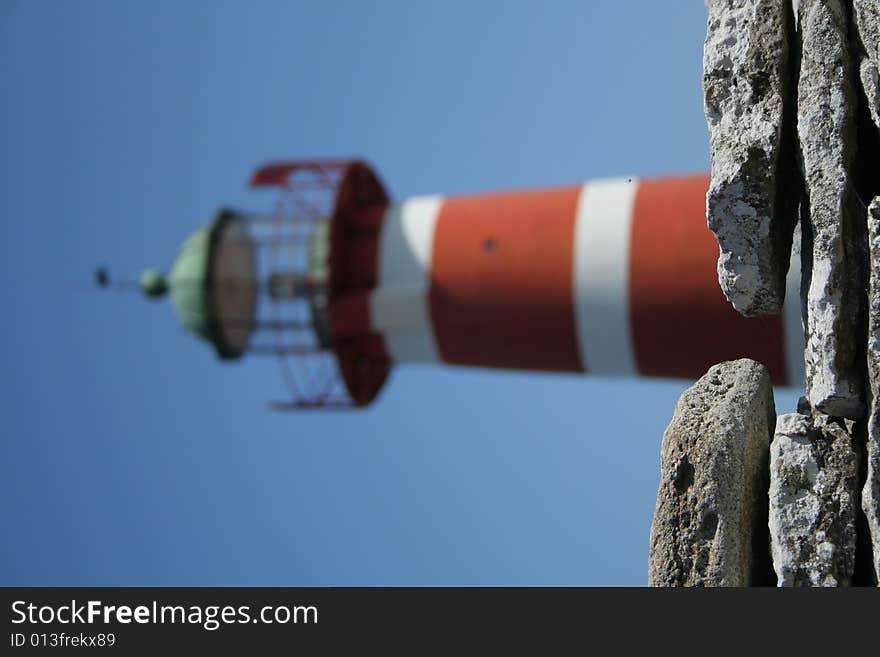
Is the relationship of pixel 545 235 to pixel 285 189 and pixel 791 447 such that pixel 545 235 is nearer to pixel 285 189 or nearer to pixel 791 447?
pixel 285 189

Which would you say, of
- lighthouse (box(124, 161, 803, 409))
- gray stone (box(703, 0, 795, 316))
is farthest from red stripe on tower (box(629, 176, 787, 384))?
gray stone (box(703, 0, 795, 316))

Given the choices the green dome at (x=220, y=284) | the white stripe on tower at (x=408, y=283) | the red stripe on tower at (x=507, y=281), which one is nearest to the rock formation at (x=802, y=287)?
the red stripe on tower at (x=507, y=281)

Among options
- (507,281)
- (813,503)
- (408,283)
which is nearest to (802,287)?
(813,503)

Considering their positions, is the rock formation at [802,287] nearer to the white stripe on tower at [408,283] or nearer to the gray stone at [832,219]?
the gray stone at [832,219]

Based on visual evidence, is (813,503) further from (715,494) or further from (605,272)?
(605,272)

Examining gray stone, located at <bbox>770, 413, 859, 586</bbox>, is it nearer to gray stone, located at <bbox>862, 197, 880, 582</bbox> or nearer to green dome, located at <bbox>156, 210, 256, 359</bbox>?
gray stone, located at <bbox>862, 197, 880, 582</bbox>

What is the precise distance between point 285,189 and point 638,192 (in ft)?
11.2

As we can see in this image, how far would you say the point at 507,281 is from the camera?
870 centimetres

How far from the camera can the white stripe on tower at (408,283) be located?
9.17 m

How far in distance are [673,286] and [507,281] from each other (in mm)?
1396
